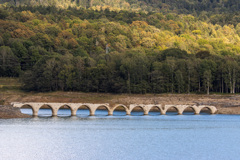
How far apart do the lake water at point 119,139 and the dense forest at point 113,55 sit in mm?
29925

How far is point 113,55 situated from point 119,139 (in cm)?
7334

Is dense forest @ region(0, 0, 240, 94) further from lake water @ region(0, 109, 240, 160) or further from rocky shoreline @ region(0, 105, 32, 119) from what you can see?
rocky shoreline @ region(0, 105, 32, 119)

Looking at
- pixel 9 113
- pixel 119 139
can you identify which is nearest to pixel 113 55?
pixel 9 113

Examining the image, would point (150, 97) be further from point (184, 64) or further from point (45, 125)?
point (45, 125)

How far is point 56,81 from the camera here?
105 meters

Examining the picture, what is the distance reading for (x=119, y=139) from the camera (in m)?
51.1

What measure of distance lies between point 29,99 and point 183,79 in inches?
1341

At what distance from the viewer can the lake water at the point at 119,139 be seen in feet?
135

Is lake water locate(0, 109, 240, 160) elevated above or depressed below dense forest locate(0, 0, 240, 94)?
below

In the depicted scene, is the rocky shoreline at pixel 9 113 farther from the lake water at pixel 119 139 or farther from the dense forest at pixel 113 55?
the dense forest at pixel 113 55

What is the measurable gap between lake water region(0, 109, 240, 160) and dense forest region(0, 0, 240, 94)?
98.2 feet

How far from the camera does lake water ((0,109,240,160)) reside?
4112cm

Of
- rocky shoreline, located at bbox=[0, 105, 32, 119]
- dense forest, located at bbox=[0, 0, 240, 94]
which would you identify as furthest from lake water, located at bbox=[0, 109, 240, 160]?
dense forest, located at bbox=[0, 0, 240, 94]

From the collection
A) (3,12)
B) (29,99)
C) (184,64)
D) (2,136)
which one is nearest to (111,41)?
(3,12)
